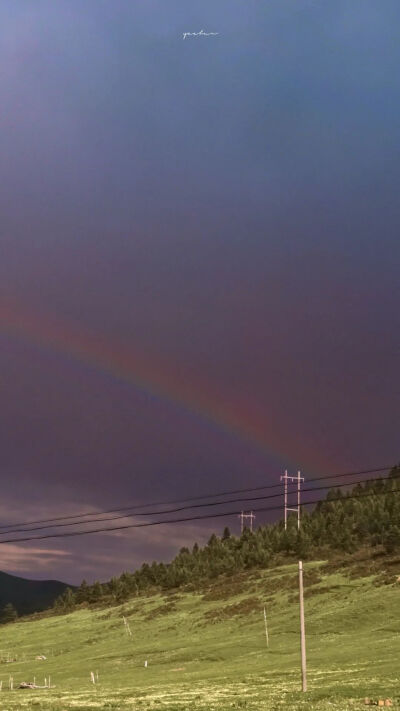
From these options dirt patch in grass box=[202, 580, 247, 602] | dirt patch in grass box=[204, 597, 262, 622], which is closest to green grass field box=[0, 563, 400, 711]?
dirt patch in grass box=[204, 597, 262, 622]

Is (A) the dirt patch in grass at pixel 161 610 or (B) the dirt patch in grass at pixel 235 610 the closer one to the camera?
(B) the dirt patch in grass at pixel 235 610

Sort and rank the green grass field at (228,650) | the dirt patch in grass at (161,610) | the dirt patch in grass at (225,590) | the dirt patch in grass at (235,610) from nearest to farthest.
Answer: the green grass field at (228,650)
the dirt patch in grass at (235,610)
the dirt patch in grass at (225,590)
the dirt patch in grass at (161,610)

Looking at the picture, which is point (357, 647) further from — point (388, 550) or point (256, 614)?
point (388, 550)

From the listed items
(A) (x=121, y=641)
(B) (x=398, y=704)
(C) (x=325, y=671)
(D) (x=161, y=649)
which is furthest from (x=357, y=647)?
(A) (x=121, y=641)

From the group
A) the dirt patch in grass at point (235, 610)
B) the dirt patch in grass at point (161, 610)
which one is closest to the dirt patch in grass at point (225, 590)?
the dirt patch in grass at point (161, 610)

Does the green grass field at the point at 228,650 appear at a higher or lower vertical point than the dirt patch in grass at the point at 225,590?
lower

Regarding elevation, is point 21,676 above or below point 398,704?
A: below

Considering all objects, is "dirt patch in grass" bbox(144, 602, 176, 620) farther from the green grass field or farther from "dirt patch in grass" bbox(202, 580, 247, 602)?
"dirt patch in grass" bbox(202, 580, 247, 602)

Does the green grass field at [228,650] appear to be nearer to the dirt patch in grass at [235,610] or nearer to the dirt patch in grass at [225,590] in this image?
the dirt patch in grass at [235,610]
